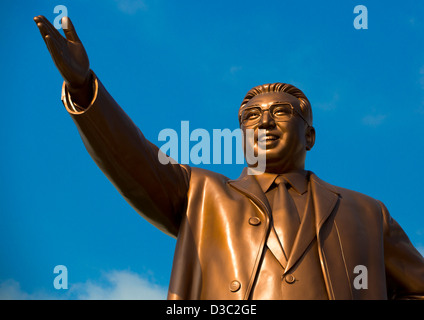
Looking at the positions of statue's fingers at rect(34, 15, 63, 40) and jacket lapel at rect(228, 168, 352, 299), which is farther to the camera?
jacket lapel at rect(228, 168, 352, 299)

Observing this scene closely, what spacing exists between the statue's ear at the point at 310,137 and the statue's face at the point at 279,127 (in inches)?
5.1

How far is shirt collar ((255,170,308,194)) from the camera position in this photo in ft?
20.3

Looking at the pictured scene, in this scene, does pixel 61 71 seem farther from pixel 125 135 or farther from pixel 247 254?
pixel 247 254

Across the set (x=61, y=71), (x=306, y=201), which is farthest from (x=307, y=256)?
(x=61, y=71)

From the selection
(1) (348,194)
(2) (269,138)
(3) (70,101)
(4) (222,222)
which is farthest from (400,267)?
(3) (70,101)

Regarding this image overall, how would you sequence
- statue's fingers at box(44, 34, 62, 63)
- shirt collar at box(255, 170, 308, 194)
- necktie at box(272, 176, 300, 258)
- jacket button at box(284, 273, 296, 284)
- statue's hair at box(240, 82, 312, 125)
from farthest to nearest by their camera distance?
statue's hair at box(240, 82, 312, 125)
shirt collar at box(255, 170, 308, 194)
necktie at box(272, 176, 300, 258)
jacket button at box(284, 273, 296, 284)
statue's fingers at box(44, 34, 62, 63)

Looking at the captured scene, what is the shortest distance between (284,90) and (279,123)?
57cm

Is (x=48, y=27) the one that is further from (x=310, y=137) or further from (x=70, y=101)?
(x=310, y=137)

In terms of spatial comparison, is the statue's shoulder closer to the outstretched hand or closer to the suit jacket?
the suit jacket

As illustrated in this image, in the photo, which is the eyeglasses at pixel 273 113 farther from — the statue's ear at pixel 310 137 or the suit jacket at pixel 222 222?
the suit jacket at pixel 222 222

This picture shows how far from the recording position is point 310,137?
686cm

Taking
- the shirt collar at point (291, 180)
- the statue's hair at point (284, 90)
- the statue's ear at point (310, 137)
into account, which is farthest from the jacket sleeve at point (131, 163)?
the statue's ear at point (310, 137)

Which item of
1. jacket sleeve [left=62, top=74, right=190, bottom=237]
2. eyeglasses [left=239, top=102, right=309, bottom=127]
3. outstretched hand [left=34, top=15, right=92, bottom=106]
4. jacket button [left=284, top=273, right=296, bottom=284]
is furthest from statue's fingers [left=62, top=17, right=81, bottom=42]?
jacket button [left=284, top=273, right=296, bottom=284]
